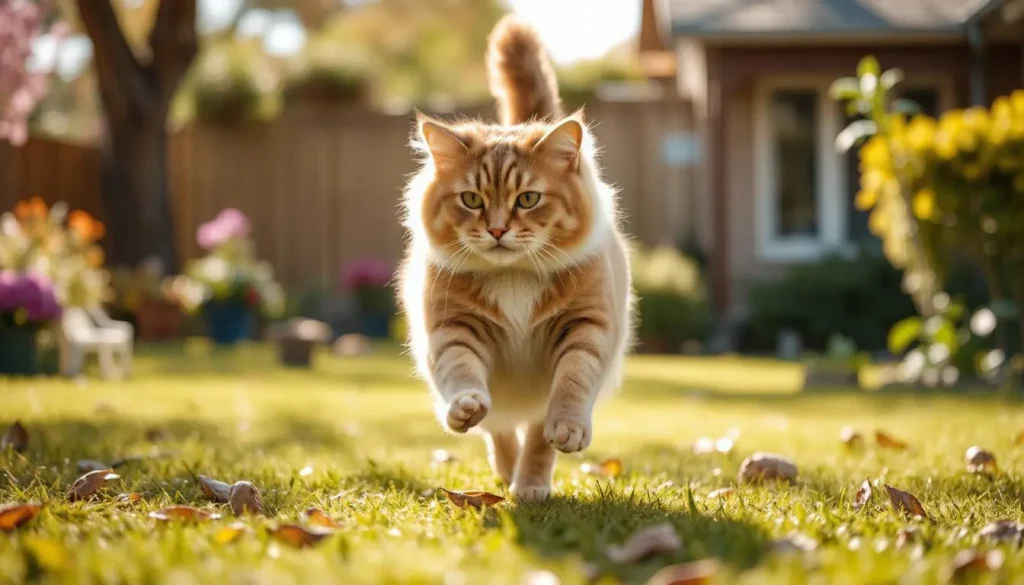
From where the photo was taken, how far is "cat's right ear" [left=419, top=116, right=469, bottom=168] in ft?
10.6

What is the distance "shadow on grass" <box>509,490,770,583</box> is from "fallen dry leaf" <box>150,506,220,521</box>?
0.69 m

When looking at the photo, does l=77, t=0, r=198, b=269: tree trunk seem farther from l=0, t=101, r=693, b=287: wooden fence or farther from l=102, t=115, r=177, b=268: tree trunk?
l=0, t=101, r=693, b=287: wooden fence

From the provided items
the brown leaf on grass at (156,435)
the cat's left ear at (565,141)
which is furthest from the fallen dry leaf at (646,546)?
the brown leaf on grass at (156,435)

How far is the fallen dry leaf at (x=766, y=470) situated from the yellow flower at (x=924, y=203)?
15.3 feet

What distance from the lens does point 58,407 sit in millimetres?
5785

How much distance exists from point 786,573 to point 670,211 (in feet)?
39.6

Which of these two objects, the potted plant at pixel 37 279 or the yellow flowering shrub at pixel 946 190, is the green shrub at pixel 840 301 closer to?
the yellow flowering shrub at pixel 946 190

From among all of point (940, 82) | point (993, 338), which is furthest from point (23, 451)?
point (940, 82)

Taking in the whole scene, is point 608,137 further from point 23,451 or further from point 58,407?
point 23,451

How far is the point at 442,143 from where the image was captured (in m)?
3.27

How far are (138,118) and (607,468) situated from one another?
1020 cm

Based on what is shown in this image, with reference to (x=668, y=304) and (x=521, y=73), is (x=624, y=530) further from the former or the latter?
(x=668, y=304)

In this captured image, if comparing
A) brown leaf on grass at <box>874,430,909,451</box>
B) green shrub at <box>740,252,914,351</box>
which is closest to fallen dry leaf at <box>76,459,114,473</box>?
brown leaf on grass at <box>874,430,909,451</box>

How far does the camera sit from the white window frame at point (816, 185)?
41.7 ft
